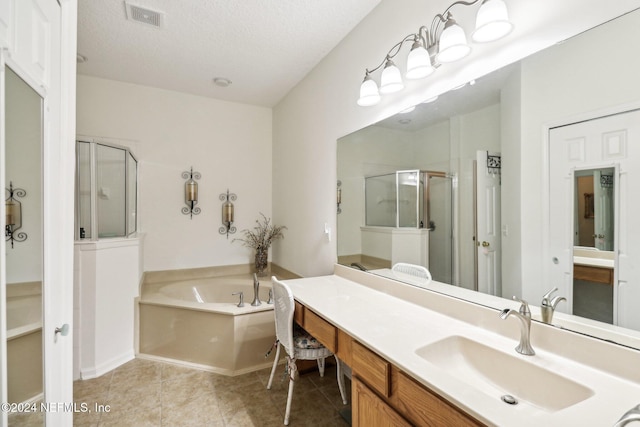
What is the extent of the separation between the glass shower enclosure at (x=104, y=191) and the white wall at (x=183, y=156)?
12.6 inches

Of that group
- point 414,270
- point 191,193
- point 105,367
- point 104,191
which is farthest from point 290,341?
point 191,193

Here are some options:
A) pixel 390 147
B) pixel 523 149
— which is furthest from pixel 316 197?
pixel 523 149

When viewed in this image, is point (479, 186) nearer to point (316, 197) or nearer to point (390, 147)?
point (390, 147)

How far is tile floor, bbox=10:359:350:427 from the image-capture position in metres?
1.84

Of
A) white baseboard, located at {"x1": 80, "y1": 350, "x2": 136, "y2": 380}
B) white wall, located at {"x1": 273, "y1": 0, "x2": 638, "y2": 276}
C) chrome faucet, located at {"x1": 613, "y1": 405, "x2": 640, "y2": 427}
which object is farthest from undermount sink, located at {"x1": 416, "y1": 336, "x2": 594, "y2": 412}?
white baseboard, located at {"x1": 80, "y1": 350, "x2": 136, "y2": 380}

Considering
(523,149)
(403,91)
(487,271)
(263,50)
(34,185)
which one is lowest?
(487,271)

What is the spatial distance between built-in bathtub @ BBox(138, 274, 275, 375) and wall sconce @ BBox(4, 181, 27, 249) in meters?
1.73

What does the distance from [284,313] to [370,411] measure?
816mm

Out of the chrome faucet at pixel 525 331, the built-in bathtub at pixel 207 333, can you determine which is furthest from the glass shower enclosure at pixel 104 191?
the chrome faucet at pixel 525 331

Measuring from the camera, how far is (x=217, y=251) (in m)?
3.61

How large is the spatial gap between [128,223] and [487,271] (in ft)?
9.86

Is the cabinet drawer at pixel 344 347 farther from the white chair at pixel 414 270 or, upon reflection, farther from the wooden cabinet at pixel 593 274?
the wooden cabinet at pixel 593 274

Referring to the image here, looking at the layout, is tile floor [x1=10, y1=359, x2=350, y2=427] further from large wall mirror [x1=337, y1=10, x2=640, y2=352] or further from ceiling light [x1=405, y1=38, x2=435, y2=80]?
ceiling light [x1=405, y1=38, x2=435, y2=80]

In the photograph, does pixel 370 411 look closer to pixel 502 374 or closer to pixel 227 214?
pixel 502 374
